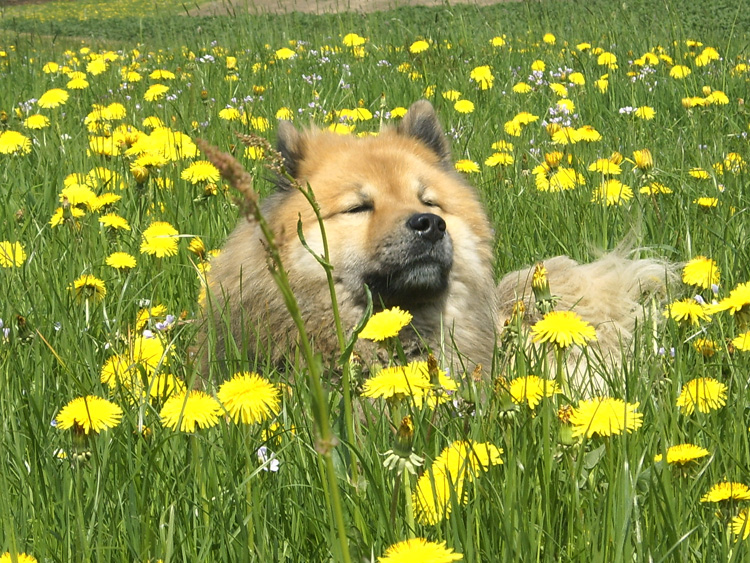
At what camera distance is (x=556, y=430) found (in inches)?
60.9

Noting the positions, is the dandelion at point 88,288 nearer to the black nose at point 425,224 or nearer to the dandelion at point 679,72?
the black nose at point 425,224

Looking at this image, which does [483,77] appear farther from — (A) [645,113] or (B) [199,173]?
(B) [199,173]

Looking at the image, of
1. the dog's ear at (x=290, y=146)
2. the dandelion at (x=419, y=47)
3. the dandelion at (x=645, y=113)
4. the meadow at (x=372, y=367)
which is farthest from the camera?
the dandelion at (x=419, y=47)

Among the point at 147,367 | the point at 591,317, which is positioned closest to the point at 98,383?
the point at 147,367

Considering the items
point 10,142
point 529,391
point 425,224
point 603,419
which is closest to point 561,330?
point 529,391

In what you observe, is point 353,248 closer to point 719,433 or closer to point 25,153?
point 719,433

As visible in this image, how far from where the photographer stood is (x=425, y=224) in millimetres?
2887

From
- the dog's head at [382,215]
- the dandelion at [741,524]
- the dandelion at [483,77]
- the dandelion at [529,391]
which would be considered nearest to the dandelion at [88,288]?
the dog's head at [382,215]

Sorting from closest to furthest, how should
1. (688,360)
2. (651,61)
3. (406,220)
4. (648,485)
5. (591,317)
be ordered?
1. (648,485)
2. (688,360)
3. (406,220)
4. (591,317)
5. (651,61)

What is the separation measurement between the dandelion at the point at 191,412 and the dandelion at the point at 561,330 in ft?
1.88

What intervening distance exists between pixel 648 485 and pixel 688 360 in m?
0.84

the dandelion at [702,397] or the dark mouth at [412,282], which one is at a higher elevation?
the dark mouth at [412,282]

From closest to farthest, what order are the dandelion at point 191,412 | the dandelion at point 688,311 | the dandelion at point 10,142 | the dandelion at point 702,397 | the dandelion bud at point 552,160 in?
the dandelion at point 191,412 < the dandelion at point 702,397 < the dandelion at point 688,311 < the dandelion bud at point 552,160 < the dandelion at point 10,142

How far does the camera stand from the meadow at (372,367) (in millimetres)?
1317
